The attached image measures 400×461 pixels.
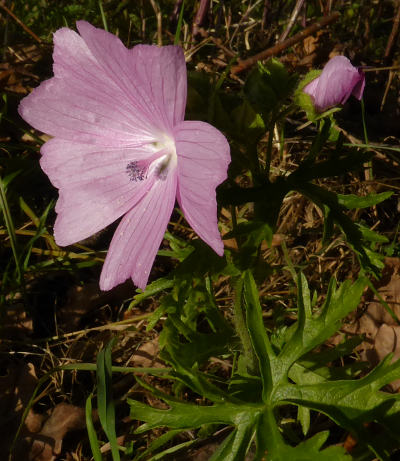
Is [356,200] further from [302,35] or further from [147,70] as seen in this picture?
[302,35]

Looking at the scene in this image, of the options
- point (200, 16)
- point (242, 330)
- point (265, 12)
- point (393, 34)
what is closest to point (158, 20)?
point (200, 16)

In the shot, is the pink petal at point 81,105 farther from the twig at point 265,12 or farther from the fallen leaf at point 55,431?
the twig at point 265,12

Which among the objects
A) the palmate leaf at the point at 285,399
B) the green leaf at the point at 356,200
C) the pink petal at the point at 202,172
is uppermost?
the pink petal at the point at 202,172

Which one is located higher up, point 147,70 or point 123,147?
point 147,70

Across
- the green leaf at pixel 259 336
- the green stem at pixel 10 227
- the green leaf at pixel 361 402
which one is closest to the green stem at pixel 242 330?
the green leaf at pixel 259 336

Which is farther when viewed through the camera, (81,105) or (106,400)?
(106,400)

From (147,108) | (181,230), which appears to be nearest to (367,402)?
(147,108)

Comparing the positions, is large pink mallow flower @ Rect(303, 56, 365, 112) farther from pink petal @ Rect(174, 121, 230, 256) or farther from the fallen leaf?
the fallen leaf
